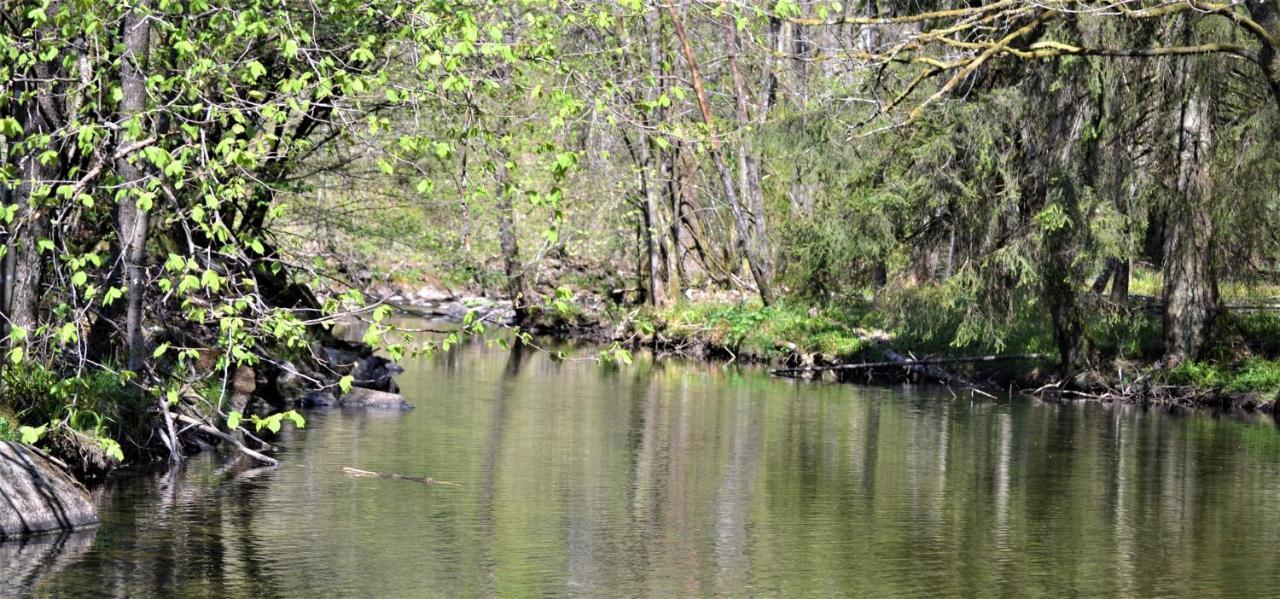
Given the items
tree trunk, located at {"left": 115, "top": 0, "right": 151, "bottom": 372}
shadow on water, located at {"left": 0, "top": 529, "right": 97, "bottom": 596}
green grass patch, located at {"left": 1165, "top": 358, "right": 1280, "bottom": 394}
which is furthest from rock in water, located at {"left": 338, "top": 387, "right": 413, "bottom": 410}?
green grass patch, located at {"left": 1165, "top": 358, "right": 1280, "bottom": 394}

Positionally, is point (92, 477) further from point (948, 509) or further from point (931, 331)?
point (931, 331)

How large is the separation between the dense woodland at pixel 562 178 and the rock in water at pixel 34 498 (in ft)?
0.86

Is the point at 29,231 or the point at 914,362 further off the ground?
the point at 29,231

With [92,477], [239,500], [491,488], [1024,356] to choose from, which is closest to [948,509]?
[491,488]

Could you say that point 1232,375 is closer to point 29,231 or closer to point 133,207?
point 133,207

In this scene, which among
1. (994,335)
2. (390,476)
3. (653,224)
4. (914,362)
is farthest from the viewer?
(653,224)

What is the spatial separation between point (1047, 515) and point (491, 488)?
16.4 feet

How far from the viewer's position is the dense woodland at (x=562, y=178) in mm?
11812

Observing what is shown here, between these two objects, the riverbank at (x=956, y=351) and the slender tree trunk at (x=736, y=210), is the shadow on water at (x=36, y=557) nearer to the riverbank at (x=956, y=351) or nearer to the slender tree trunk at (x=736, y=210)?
the riverbank at (x=956, y=351)

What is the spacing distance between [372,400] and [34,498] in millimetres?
9271

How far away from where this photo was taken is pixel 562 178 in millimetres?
11484

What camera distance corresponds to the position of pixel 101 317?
47.6ft

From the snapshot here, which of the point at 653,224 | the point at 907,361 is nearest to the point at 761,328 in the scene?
the point at 907,361

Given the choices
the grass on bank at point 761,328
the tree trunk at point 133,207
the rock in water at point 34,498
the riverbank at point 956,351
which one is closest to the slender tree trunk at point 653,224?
the riverbank at point 956,351
